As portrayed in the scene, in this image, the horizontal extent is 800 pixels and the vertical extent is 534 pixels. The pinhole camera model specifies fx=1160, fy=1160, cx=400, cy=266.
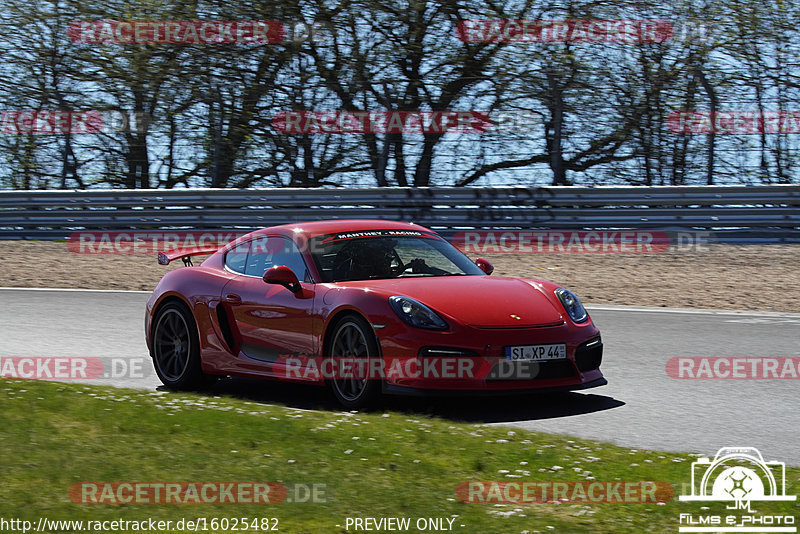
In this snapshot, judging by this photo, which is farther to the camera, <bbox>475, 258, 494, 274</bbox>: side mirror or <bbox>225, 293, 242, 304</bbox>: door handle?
<bbox>475, 258, 494, 274</bbox>: side mirror

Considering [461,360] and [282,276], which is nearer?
[461,360]

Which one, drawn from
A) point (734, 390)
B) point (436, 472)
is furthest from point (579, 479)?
point (734, 390)

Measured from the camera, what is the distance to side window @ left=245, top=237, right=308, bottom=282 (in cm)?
791

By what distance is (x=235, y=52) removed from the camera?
61.5 ft
